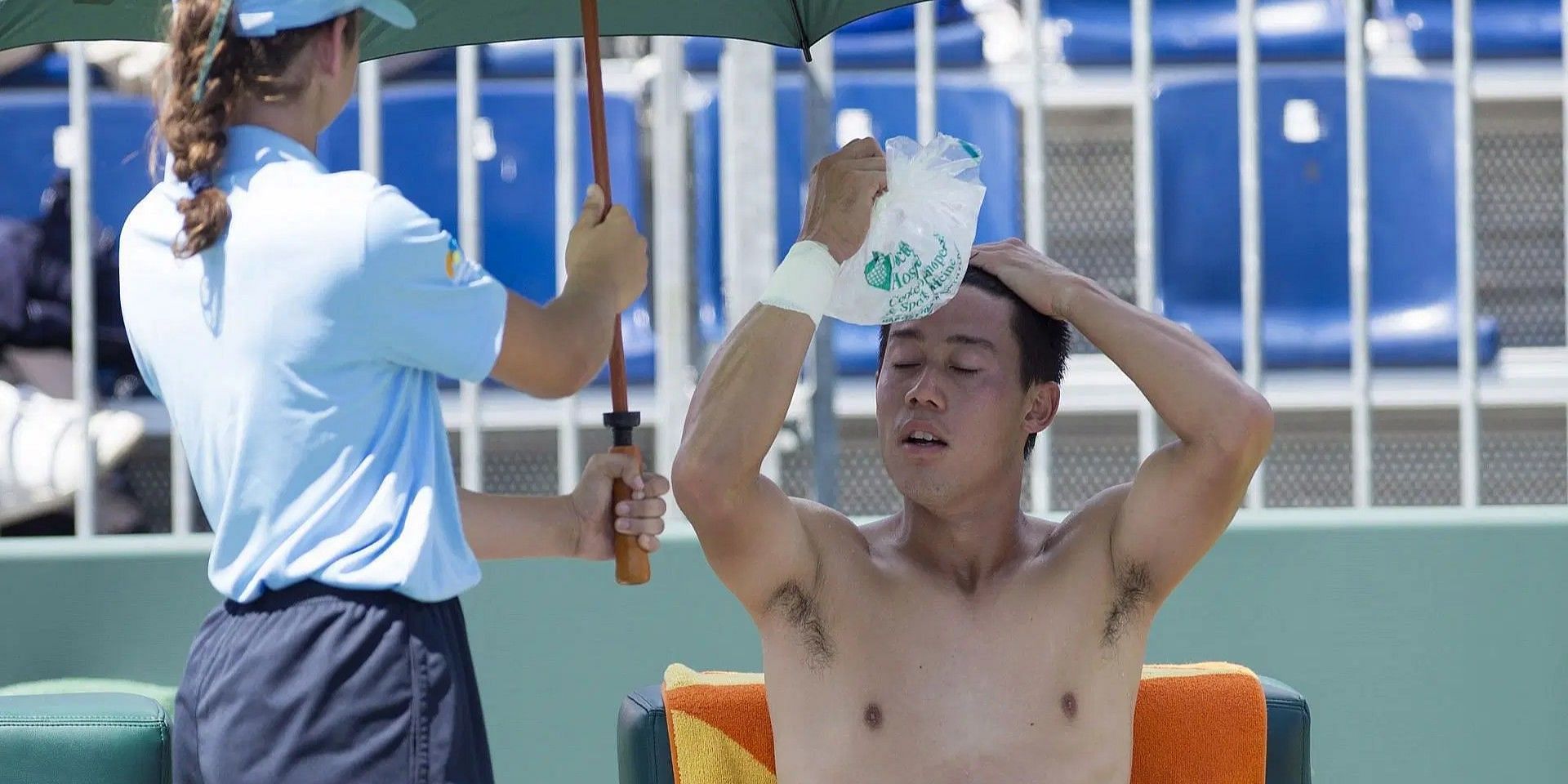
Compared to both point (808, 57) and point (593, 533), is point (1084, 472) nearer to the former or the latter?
point (808, 57)

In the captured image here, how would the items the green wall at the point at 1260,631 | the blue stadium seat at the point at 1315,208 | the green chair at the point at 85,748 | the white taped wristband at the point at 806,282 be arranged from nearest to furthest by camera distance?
the white taped wristband at the point at 806,282
the green chair at the point at 85,748
the green wall at the point at 1260,631
the blue stadium seat at the point at 1315,208

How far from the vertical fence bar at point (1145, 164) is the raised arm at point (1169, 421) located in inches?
33.5

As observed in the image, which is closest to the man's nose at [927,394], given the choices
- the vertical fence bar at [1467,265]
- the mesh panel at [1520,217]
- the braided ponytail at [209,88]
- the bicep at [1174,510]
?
the bicep at [1174,510]

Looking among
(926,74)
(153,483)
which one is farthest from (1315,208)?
(153,483)

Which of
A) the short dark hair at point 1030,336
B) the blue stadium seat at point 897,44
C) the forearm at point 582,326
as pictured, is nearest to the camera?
the forearm at point 582,326

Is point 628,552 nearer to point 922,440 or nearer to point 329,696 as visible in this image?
point 329,696

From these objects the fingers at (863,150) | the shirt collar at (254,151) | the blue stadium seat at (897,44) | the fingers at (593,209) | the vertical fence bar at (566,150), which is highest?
the blue stadium seat at (897,44)

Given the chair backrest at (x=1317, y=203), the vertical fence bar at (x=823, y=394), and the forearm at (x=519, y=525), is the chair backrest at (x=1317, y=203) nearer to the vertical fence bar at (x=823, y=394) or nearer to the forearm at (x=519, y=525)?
the vertical fence bar at (x=823, y=394)

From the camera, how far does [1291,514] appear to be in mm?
3064

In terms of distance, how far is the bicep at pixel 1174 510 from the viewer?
2.30m

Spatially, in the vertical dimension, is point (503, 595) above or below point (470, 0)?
below

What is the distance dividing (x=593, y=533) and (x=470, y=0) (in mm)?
742

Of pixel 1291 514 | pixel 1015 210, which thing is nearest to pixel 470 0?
pixel 1291 514

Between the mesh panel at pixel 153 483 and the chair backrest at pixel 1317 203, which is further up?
the chair backrest at pixel 1317 203
